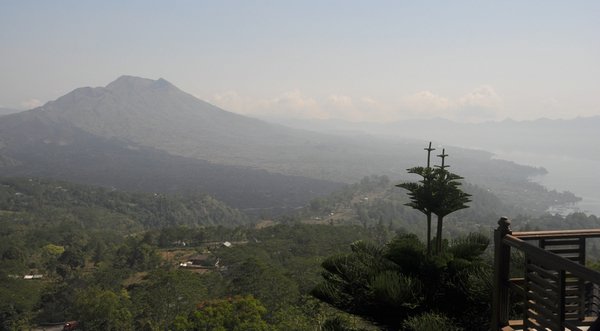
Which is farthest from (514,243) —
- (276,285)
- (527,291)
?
(276,285)

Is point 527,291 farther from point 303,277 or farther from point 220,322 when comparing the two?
point 303,277

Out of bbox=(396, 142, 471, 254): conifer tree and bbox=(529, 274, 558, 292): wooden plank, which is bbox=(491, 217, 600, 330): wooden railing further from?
bbox=(396, 142, 471, 254): conifer tree

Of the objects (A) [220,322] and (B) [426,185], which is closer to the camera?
(B) [426,185]

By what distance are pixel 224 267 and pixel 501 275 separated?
124 feet

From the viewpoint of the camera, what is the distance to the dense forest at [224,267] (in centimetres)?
557

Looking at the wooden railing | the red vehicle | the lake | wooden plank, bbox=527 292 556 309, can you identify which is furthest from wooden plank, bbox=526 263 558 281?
the lake

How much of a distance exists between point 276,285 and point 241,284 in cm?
298

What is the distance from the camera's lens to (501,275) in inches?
146

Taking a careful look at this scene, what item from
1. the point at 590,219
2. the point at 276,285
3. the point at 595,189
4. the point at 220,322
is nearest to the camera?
the point at 220,322

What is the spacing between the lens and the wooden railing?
3.00 metres

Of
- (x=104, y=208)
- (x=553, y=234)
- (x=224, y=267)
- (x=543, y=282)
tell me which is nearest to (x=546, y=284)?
(x=543, y=282)

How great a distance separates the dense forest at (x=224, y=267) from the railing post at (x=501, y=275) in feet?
2.61

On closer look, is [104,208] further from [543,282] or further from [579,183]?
[579,183]

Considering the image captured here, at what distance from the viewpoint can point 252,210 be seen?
10644 centimetres
